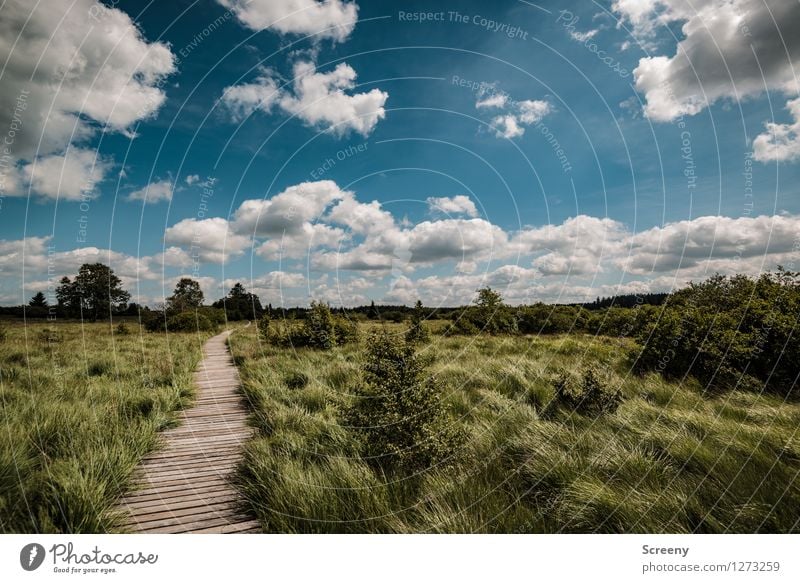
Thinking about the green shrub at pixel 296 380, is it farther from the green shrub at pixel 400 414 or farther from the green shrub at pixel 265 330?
the green shrub at pixel 265 330

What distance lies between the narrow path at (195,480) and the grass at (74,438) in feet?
0.65

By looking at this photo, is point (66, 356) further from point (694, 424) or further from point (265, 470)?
point (694, 424)

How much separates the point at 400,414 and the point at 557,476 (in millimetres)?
1693

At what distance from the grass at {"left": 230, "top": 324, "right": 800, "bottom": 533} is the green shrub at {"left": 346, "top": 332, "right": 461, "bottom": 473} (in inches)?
8.3

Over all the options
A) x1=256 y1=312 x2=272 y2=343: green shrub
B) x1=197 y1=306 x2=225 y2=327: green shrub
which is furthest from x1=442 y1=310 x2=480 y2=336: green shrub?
x1=197 y1=306 x2=225 y2=327: green shrub

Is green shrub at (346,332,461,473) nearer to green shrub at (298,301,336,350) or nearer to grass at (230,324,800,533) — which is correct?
grass at (230,324,800,533)

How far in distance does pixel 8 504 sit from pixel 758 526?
609 cm

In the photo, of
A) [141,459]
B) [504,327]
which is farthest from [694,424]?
[504,327]

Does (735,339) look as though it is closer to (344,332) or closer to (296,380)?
(296,380)

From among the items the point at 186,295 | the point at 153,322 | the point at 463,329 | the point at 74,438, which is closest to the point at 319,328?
the point at 463,329

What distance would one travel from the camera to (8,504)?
2.96m

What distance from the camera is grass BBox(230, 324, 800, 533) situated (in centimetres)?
299
